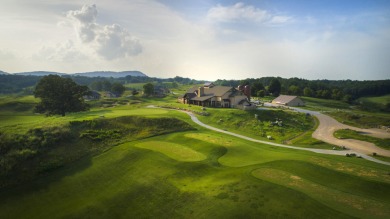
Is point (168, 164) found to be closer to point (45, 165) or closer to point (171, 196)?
point (171, 196)

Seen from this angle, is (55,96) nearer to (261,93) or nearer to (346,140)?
(346,140)

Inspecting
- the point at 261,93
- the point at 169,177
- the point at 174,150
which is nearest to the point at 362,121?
the point at 174,150

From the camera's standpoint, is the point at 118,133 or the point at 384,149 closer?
the point at 384,149

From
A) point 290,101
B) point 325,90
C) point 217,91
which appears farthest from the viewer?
point 325,90

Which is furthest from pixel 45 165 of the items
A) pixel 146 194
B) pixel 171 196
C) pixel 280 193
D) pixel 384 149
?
pixel 384 149

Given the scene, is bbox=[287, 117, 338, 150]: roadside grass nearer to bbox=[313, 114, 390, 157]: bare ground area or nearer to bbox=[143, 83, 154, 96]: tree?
bbox=[313, 114, 390, 157]: bare ground area

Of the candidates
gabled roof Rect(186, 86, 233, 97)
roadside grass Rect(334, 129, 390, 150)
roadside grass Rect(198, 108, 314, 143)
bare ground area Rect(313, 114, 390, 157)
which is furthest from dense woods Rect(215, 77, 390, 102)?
roadside grass Rect(334, 129, 390, 150)

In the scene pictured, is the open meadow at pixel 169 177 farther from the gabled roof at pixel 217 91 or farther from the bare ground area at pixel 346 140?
the gabled roof at pixel 217 91
